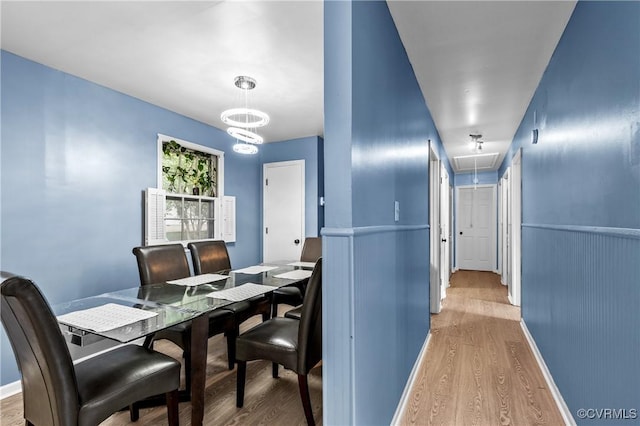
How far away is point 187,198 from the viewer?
12.7 feet

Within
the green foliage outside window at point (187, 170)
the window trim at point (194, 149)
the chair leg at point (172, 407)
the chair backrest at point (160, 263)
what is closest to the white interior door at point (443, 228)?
the window trim at point (194, 149)

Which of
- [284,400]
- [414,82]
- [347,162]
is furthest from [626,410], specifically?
[414,82]

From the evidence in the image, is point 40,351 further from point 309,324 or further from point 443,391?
point 443,391

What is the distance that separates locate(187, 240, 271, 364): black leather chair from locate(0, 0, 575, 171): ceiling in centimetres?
148

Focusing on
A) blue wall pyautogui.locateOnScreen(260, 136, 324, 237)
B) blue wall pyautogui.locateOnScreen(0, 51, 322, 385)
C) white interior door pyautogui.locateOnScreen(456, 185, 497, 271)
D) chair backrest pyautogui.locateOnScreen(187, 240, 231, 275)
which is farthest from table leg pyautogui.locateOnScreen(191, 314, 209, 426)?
white interior door pyautogui.locateOnScreen(456, 185, 497, 271)

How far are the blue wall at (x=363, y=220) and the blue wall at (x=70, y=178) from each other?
2489 millimetres

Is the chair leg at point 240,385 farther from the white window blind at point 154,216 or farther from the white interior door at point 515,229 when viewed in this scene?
the white interior door at point 515,229

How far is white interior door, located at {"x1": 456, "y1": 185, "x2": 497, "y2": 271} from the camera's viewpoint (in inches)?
288

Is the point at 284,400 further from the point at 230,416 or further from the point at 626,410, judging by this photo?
the point at 626,410

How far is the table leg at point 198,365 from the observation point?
1.68 m

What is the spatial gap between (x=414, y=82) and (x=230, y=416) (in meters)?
2.75

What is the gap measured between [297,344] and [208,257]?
1605 mm
